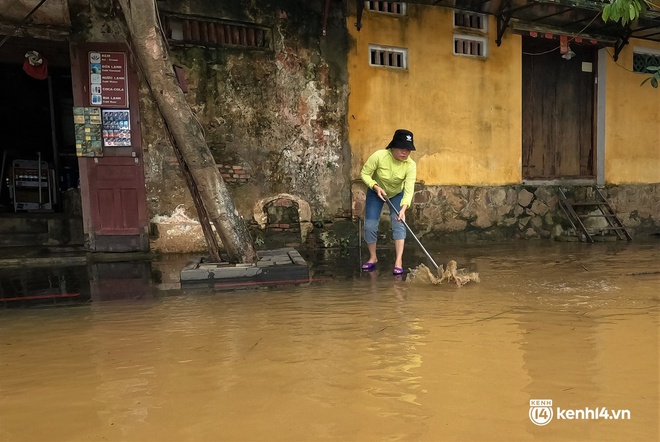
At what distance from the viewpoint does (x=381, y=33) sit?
23.7 ft

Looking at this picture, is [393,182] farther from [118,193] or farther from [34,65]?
[34,65]

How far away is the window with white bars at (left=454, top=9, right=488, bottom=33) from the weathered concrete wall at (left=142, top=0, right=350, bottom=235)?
6.94 ft

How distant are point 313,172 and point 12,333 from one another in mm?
4737

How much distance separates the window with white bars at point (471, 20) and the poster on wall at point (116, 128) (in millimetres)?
5522

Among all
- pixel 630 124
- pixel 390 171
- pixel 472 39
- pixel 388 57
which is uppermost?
pixel 472 39

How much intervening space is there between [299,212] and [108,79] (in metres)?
3.26

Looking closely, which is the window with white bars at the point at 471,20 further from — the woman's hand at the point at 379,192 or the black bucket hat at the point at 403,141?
the woman's hand at the point at 379,192

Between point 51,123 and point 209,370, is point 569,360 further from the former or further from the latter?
point 51,123

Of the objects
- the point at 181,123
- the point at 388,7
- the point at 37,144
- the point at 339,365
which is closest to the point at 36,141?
the point at 37,144

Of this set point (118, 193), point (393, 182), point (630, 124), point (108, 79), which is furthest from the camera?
point (630, 124)

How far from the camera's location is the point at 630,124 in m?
8.98

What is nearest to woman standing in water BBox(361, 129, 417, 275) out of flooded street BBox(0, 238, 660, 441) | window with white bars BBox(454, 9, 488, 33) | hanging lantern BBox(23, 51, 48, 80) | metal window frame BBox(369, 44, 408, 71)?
flooded street BBox(0, 238, 660, 441)

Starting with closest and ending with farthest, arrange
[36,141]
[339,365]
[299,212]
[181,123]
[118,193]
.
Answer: [339,365], [181,123], [118,193], [299,212], [36,141]

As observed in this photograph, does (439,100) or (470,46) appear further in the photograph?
(470,46)
